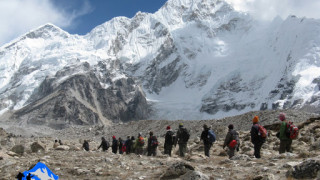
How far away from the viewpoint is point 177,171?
12.8m

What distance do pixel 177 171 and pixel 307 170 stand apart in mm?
3759

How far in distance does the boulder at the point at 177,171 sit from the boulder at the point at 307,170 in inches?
119

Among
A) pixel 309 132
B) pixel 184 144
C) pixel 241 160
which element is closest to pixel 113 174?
pixel 241 160

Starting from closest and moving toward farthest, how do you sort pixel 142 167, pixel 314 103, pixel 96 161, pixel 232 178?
pixel 232 178
pixel 142 167
pixel 96 161
pixel 314 103

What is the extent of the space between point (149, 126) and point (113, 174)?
66482mm

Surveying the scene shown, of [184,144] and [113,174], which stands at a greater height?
[184,144]

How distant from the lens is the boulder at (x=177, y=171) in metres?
12.8

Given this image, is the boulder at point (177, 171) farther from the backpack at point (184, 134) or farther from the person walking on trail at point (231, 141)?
the backpack at point (184, 134)

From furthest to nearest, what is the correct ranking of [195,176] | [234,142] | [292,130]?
[234,142], [292,130], [195,176]

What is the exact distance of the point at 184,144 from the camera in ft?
74.9

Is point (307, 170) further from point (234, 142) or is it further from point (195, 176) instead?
point (234, 142)

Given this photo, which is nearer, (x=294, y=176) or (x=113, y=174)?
(x=294, y=176)

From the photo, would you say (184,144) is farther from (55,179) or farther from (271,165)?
(55,179)

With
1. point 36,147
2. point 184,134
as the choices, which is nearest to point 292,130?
point 184,134
